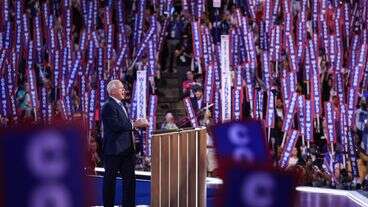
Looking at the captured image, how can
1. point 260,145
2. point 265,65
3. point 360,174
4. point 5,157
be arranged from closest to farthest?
point 5,157, point 260,145, point 360,174, point 265,65

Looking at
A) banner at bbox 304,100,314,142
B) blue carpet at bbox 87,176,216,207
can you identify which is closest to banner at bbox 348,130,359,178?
banner at bbox 304,100,314,142

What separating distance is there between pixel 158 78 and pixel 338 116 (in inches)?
153

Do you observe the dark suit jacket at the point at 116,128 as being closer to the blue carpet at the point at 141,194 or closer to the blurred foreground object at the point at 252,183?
the blue carpet at the point at 141,194

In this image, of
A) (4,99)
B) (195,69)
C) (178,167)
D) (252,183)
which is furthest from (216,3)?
(252,183)

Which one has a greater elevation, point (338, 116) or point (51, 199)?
point (338, 116)

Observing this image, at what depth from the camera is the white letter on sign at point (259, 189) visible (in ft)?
16.8

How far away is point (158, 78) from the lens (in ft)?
51.6

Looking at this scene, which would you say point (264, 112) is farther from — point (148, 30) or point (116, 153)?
point (116, 153)

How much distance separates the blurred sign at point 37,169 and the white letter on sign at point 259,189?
1.06 m

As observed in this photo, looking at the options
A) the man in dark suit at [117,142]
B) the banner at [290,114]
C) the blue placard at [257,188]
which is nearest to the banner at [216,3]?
the banner at [290,114]

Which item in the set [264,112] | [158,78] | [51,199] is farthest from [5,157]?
[158,78]

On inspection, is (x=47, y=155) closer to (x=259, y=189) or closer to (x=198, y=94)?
(x=259, y=189)

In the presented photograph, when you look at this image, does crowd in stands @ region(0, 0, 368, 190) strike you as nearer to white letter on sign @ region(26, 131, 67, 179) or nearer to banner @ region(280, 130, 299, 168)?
banner @ region(280, 130, 299, 168)

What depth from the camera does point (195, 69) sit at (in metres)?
15.4
